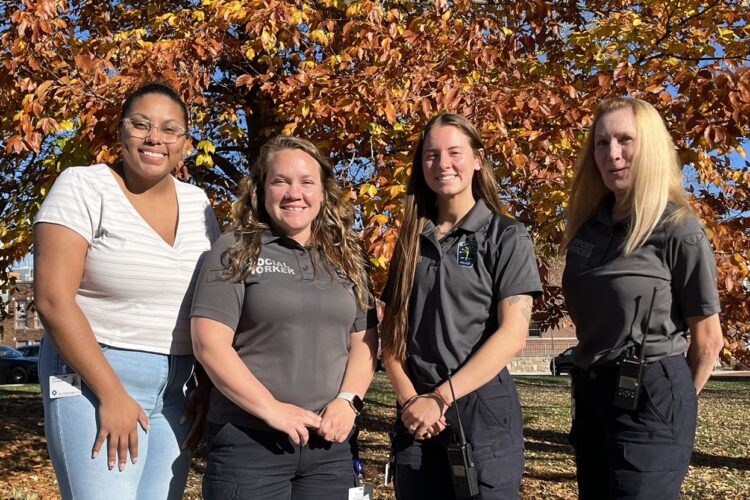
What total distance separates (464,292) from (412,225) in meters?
0.40

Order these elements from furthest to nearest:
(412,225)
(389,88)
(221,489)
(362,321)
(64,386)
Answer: (389,88) → (412,225) → (362,321) → (221,489) → (64,386)

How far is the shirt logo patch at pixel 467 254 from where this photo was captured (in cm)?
289

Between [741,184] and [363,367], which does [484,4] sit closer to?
[741,184]

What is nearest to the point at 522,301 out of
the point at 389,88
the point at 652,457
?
the point at 652,457

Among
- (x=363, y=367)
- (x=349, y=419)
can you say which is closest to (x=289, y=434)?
(x=349, y=419)

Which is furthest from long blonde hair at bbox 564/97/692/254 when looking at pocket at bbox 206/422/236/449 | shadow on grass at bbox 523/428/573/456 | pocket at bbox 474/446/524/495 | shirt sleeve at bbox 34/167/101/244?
shadow on grass at bbox 523/428/573/456

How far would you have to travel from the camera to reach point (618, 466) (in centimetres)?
272

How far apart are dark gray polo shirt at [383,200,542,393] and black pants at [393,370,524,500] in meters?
0.16

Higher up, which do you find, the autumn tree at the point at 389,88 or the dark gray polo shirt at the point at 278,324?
the autumn tree at the point at 389,88

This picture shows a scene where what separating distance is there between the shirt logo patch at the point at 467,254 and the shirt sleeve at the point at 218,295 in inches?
32.3

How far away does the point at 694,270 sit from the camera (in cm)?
274

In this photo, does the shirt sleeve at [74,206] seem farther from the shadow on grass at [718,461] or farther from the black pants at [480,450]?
the shadow on grass at [718,461]

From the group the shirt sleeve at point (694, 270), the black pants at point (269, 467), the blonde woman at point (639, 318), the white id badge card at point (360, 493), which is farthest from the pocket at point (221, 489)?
the shirt sleeve at point (694, 270)

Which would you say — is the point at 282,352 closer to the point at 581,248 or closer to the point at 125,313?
the point at 125,313
